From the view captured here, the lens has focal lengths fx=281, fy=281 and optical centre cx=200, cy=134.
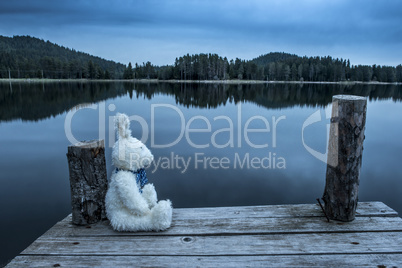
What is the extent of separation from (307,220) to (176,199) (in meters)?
4.36

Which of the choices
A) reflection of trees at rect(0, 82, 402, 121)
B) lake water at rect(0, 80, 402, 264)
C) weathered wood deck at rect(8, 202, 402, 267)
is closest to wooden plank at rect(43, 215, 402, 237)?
weathered wood deck at rect(8, 202, 402, 267)

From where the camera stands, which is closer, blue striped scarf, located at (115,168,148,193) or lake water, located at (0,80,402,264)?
blue striped scarf, located at (115,168,148,193)

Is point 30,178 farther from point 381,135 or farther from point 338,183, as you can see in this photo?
point 381,135

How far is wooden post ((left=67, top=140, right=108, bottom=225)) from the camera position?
3.43m

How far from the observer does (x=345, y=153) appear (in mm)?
3508

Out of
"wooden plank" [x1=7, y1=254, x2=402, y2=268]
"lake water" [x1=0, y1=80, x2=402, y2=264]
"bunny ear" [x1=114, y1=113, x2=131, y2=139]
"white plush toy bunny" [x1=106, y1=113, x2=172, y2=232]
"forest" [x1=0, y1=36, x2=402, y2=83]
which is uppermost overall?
"forest" [x1=0, y1=36, x2=402, y2=83]

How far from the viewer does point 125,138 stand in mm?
3574

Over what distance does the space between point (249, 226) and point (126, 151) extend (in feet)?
5.82

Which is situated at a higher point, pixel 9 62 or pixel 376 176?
pixel 9 62

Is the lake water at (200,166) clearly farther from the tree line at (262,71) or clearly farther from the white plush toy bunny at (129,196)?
the tree line at (262,71)

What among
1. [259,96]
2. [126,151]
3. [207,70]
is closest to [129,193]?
[126,151]

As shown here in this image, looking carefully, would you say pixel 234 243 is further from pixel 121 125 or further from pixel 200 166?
pixel 200 166

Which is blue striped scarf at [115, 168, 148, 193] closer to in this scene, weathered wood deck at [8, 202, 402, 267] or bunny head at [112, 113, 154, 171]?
bunny head at [112, 113, 154, 171]

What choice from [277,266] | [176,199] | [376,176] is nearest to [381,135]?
[376,176]
